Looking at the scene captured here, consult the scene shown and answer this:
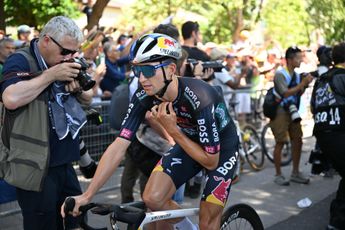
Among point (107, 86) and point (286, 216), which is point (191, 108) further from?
point (107, 86)

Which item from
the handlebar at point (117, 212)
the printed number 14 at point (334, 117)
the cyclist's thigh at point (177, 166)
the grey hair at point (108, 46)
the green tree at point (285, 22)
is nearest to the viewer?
the handlebar at point (117, 212)

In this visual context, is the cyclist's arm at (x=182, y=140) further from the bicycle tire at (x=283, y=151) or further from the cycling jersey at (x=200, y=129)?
the bicycle tire at (x=283, y=151)

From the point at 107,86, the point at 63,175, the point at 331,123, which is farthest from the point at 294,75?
the point at 63,175

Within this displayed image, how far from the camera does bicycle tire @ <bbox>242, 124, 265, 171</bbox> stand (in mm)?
8385

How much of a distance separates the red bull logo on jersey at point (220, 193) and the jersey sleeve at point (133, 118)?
0.63m

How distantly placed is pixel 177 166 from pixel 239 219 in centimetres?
65

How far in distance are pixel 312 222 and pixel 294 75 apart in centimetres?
233

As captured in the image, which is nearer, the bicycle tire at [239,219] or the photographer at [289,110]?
the bicycle tire at [239,219]

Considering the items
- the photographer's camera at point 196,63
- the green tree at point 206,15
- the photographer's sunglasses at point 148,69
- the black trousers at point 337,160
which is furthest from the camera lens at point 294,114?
the green tree at point 206,15

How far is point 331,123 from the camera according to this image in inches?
207

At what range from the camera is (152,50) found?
9.90 ft

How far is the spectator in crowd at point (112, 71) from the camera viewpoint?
829 centimetres

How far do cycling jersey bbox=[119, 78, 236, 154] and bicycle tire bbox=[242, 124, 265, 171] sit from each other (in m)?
4.98

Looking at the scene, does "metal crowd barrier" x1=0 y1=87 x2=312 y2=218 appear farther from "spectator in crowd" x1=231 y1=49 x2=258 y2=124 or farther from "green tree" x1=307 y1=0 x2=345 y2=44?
"green tree" x1=307 y1=0 x2=345 y2=44
